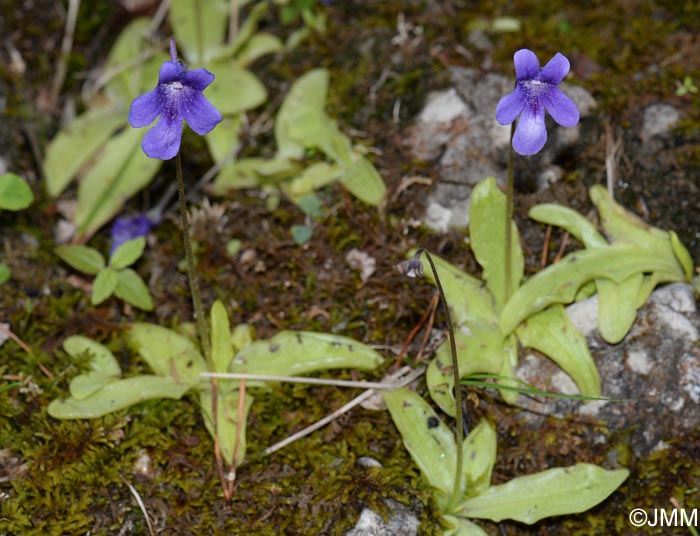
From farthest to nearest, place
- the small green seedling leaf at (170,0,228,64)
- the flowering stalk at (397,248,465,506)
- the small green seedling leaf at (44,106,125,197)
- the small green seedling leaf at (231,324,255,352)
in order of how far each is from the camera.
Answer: the small green seedling leaf at (170,0,228,64) → the small green seedling leaf at (44,106,125,197) → the small green seedling leaf at (231,324,255,352) → the flowering stalk at (397,248,465,506)

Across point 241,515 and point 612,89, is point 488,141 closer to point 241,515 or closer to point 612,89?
point 612,89

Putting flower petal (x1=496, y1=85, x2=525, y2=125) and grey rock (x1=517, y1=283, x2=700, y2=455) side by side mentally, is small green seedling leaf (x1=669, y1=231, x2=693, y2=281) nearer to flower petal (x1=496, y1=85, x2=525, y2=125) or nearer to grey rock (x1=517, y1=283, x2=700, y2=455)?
grey rock (x1=517, y1=283, x2=700, y2=455)

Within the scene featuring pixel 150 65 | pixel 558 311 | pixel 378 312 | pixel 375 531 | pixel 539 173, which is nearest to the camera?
pixel 375 531

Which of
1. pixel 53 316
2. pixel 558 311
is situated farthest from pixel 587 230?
pixel 53 316

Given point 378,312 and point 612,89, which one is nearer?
point 378,312

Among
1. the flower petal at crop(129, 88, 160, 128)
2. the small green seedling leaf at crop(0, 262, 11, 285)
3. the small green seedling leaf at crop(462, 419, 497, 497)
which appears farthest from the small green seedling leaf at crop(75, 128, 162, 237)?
the small green seedling leaf at crop(462, 419, 497, 497)

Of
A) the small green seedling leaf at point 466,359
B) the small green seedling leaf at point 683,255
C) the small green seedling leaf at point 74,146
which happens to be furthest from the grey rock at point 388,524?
the small green seedling leaf at point 74,146
